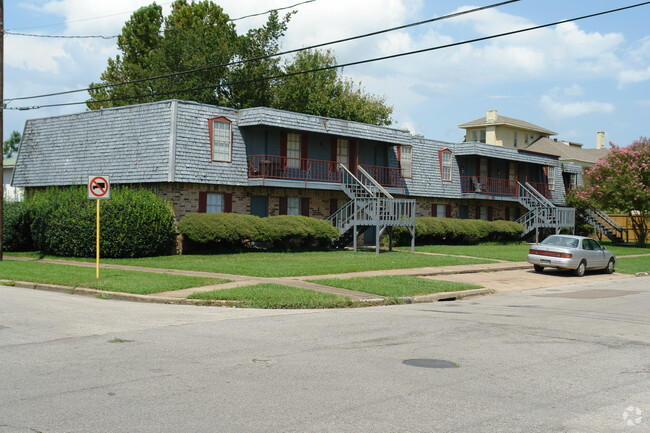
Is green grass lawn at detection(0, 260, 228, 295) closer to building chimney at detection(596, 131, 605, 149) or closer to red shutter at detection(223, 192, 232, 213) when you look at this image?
red shutter at detection(223, 192, 232, 213)

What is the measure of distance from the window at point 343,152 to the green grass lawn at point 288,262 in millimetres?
6467

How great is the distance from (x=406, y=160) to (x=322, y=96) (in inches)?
789

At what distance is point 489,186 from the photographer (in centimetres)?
4509

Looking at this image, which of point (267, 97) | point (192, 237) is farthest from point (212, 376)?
point (267, 97)

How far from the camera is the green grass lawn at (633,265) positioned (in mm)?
28694

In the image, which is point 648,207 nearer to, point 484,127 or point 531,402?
point 484,127

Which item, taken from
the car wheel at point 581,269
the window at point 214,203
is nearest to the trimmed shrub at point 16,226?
the window at point 214,203

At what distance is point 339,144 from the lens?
36.1 metres

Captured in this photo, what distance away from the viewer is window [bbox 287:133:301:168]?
33.6 m

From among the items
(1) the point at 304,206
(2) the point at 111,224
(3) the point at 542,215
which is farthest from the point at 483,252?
(2) the point at 111,224

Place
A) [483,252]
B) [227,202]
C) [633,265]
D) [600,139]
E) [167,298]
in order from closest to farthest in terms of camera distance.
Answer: [167,298]
[633,265]
[227,202]
[483,252]
[600,139]

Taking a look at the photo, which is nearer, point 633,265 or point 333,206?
point 633,265

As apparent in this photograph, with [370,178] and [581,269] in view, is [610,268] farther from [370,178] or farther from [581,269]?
[370,178]

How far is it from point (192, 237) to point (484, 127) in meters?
49.0
